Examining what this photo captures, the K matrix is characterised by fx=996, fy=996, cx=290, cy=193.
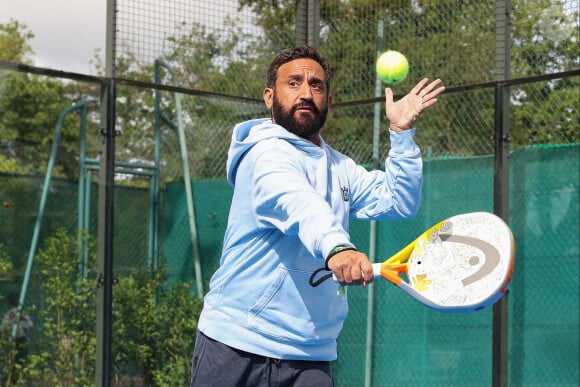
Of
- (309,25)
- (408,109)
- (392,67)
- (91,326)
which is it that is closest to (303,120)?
(408,109)

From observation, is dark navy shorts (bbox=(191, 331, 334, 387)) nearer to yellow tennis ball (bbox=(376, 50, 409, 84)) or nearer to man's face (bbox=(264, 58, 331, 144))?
man's face (bbox=(264, 58, 331, 144))

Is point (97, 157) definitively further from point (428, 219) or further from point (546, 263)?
point (546, 263)

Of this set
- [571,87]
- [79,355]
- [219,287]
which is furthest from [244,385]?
[571,87]

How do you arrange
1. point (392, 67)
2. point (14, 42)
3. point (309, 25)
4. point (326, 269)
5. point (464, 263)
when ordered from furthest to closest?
point (14, 42), point (309, 25), point (392, 67), point (464, 263), point (326, 269)

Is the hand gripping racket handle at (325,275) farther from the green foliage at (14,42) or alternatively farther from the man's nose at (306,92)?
the green foliage at (14,42)

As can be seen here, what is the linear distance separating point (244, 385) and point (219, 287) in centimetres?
37

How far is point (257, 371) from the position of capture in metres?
3.51

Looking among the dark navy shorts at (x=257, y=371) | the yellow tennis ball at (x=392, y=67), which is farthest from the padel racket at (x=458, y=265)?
the yellow tennis ball at (x=392, y=67)

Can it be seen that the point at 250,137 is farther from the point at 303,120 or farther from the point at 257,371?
the point at 257,371

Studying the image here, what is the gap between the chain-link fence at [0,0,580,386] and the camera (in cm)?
633

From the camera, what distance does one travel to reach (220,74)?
7.27 metres

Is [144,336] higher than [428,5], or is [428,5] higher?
[428,5]

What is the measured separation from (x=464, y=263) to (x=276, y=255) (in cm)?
65

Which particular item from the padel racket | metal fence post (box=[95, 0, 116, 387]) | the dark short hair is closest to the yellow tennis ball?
metal fence post (box=[95, 0, 116, 387])
